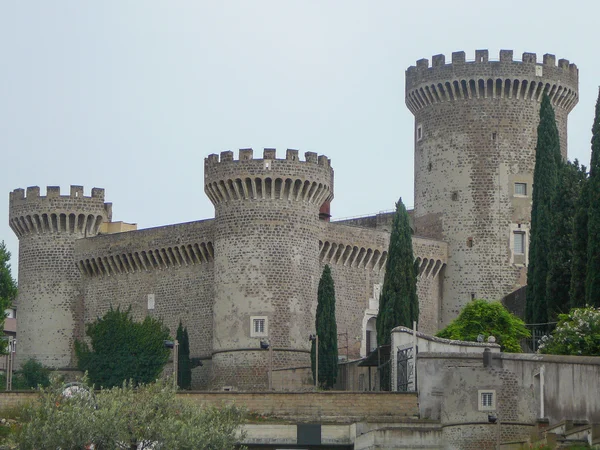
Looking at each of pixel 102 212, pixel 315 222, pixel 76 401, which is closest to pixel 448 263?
pixel 315 222

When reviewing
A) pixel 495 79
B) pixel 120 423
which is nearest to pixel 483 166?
pixel 495 79

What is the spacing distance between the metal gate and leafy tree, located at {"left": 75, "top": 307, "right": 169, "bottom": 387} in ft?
52.2

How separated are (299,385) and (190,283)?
8984mm

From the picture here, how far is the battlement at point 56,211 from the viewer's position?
275 feet

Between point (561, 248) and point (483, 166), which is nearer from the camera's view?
point (561, 248)

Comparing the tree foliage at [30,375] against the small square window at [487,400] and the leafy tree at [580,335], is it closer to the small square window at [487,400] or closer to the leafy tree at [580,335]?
the leafy tree at [580,335]

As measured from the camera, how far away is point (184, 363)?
77.3m

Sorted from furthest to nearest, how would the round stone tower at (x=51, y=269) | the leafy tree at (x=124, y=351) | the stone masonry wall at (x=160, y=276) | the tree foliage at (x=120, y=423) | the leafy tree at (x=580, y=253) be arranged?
1. the round stone tower at (x=51, y=269)
2. the leafy tree at (x=124, y=351)
3. the stone masonry wall at (x=160, y=276)
4. the leafy tree at (x=580, y=253)
5. the tree foliage at (x=120, y=423)

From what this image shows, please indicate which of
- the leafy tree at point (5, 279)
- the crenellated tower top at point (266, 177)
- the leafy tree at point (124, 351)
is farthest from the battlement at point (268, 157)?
the leafy tree at point (5, 279)

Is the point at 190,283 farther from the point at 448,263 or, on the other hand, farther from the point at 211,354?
the point at 448,263

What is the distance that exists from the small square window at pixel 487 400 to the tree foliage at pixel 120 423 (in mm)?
8892

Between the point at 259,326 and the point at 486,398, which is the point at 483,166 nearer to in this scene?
the point at 259,326

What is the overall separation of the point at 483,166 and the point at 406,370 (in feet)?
64.8

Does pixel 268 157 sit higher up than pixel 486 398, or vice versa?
pixel 268 157
